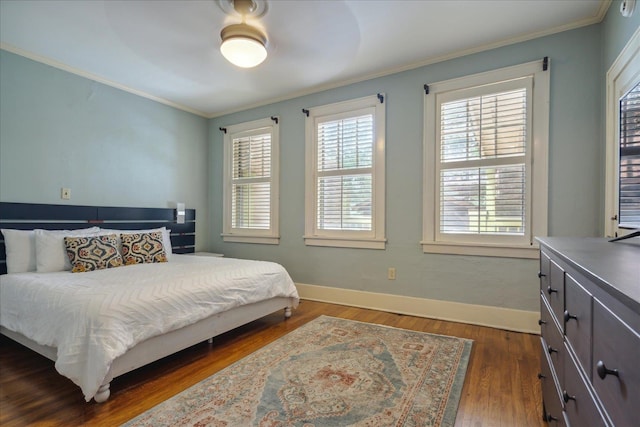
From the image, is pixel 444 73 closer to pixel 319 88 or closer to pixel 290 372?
pixel 319 88

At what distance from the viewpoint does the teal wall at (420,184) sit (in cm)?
265

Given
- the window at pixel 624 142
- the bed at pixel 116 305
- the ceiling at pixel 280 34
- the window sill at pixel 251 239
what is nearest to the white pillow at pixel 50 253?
the bed at pixel 116 305

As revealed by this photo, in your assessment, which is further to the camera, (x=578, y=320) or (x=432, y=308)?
(x=432, y=308)

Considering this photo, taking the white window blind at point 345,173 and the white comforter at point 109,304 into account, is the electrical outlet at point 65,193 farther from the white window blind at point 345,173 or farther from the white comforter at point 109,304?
the white window blind at point 345,173

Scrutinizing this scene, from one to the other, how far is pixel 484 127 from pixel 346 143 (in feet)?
4.72

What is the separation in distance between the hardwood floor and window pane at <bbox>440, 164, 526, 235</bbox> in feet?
3.04

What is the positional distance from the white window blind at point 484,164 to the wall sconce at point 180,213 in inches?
131

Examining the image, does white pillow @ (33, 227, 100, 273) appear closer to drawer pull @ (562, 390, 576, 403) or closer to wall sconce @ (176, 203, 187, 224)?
wall sconce @ (176, 203, 187, 224)

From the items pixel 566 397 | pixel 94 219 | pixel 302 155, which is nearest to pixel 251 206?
pixel 302 155

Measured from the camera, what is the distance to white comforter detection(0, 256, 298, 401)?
175 cm

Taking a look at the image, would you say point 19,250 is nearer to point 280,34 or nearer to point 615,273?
point 280,34

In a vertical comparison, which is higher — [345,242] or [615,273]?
[615,273]

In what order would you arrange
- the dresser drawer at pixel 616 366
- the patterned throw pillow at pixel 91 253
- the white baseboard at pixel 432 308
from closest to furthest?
the dresser drawer at pixel 616 366 < the patterned throw pillow at pixel 91 253 < the white baseboard at pixel 432 308

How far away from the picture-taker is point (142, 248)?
10.6ft
